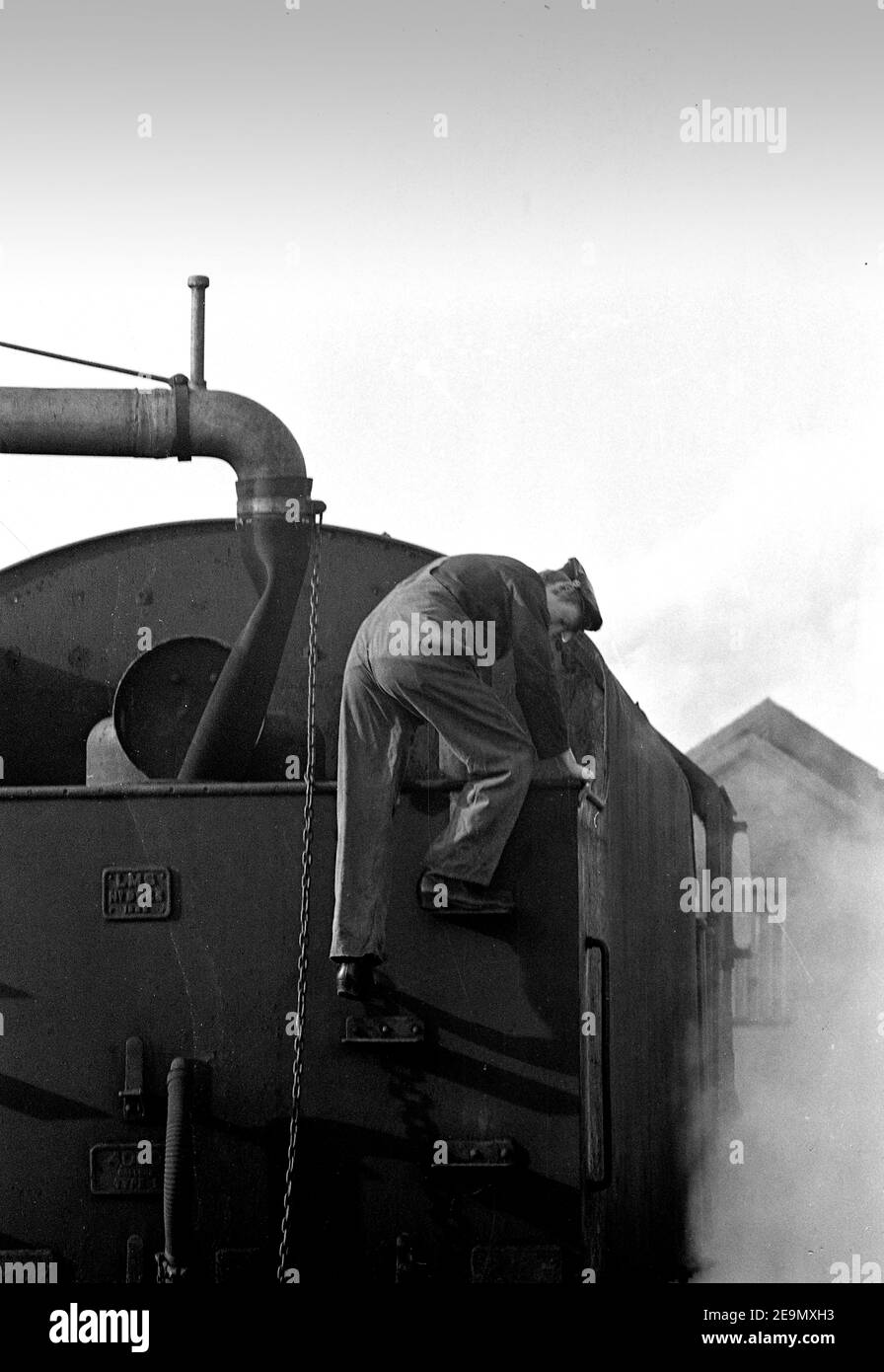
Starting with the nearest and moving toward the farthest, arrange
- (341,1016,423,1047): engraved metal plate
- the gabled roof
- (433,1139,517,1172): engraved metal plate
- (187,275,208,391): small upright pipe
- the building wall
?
1. (433,1139,517,1172): engraved metal plate
2. (341,1016,423,1047): engraved metal plate
3. (187,275,208,391): small upright pipe
4. the building wall
5. the gabled roof

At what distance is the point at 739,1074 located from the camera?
13.0m

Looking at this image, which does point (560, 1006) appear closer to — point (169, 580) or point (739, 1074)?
point (169, 580)

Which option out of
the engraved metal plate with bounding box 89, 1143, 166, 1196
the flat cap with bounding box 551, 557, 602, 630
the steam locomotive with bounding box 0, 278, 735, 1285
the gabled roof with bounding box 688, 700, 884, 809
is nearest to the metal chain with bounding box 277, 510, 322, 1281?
the steam locomotive with bounding box 0, 278, 735, 1285

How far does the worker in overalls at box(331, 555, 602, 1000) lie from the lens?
589cm

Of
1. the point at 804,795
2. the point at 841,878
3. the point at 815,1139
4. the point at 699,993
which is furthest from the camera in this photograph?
the point at 804,795

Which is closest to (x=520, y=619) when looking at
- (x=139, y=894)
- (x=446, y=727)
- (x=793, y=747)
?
(x=446, y=727)

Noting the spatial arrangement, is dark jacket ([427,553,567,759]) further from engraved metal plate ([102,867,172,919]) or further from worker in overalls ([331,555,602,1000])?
engraved metal plate ([102,867,172,919])

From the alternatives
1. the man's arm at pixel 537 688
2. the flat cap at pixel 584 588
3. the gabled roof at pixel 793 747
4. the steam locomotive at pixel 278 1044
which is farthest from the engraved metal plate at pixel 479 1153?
the gabled roof at pixel 793 747

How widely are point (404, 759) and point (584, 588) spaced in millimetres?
1004

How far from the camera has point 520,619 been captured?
6.22m

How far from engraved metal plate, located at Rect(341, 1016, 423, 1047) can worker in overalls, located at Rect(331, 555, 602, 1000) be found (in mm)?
90

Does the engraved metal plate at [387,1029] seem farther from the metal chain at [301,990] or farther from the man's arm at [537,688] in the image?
the man's arm at [537,688]

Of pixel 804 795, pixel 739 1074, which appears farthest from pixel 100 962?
pixel 804 795
